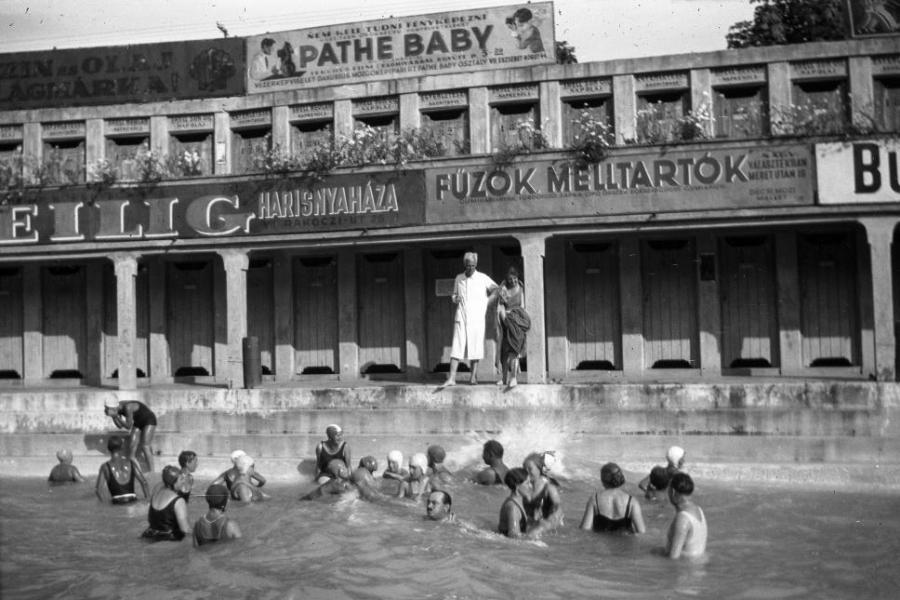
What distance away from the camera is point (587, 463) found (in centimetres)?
1638

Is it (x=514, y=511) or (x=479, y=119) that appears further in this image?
(x=479, y=119)

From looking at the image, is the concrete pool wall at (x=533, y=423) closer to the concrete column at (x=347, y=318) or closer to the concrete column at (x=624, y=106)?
the concrete column at (x=347, y=318)

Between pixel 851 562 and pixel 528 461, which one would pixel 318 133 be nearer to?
pixel 528 461

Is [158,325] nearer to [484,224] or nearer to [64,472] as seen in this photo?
[64,472]

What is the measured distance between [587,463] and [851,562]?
514cm

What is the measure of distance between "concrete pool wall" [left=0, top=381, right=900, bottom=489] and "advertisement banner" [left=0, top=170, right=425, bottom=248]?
3.60 meters

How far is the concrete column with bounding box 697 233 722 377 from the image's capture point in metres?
20.8

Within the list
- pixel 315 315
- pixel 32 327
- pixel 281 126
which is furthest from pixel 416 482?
pixel 32 327

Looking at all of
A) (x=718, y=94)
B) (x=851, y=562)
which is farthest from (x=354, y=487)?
(x=718, y=94)

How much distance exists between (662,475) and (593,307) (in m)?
8.15

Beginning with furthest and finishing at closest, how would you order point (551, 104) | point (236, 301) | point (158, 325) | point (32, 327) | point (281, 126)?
point (32, 327) → point (158, 325) → point (281, 126) → point (551, 104) → point (236, 301)

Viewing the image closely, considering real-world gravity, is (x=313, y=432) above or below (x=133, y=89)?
below

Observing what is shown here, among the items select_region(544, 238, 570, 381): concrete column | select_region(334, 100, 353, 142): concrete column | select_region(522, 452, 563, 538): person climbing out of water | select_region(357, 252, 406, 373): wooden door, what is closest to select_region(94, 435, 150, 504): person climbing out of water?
select_region(522, 452, 563, 538): person climbing out of water

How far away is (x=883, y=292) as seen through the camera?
17.9 meters
